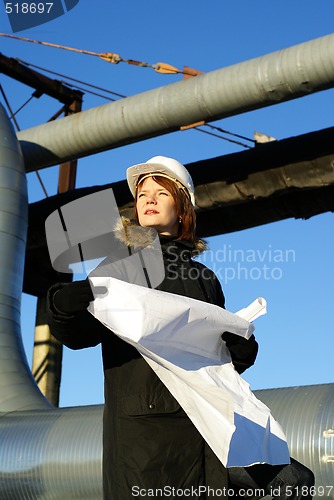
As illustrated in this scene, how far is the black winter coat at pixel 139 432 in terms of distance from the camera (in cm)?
A: 181

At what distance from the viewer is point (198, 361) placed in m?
1.92

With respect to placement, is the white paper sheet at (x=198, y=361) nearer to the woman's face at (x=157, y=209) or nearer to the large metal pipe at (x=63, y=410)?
the woman's face at (x=157, y=209)

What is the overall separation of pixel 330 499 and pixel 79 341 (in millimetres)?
1857

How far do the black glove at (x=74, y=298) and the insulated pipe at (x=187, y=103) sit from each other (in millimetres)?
3837

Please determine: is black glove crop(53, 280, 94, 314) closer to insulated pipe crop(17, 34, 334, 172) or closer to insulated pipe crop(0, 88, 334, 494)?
insulated pipe crop(0, 88, 334, 494)

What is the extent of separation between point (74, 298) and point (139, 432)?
1.20 feet

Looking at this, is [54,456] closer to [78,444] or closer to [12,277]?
[78,444]

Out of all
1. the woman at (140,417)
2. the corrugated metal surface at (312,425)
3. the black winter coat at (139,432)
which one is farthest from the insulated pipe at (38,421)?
the black winter coat at (139,432)

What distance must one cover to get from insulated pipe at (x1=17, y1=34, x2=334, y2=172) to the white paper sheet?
3656 millimetres

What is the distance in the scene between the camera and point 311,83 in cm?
529

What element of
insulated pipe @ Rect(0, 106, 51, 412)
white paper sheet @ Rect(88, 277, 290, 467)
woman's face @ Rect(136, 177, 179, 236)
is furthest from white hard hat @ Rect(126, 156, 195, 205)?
insulated pipe @ Rect(0, 106, 51, 412)

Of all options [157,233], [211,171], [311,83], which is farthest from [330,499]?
[211,171]

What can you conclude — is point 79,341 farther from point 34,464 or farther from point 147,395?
point 34,464

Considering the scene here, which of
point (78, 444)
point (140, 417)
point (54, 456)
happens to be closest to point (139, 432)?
point (140, 417)
